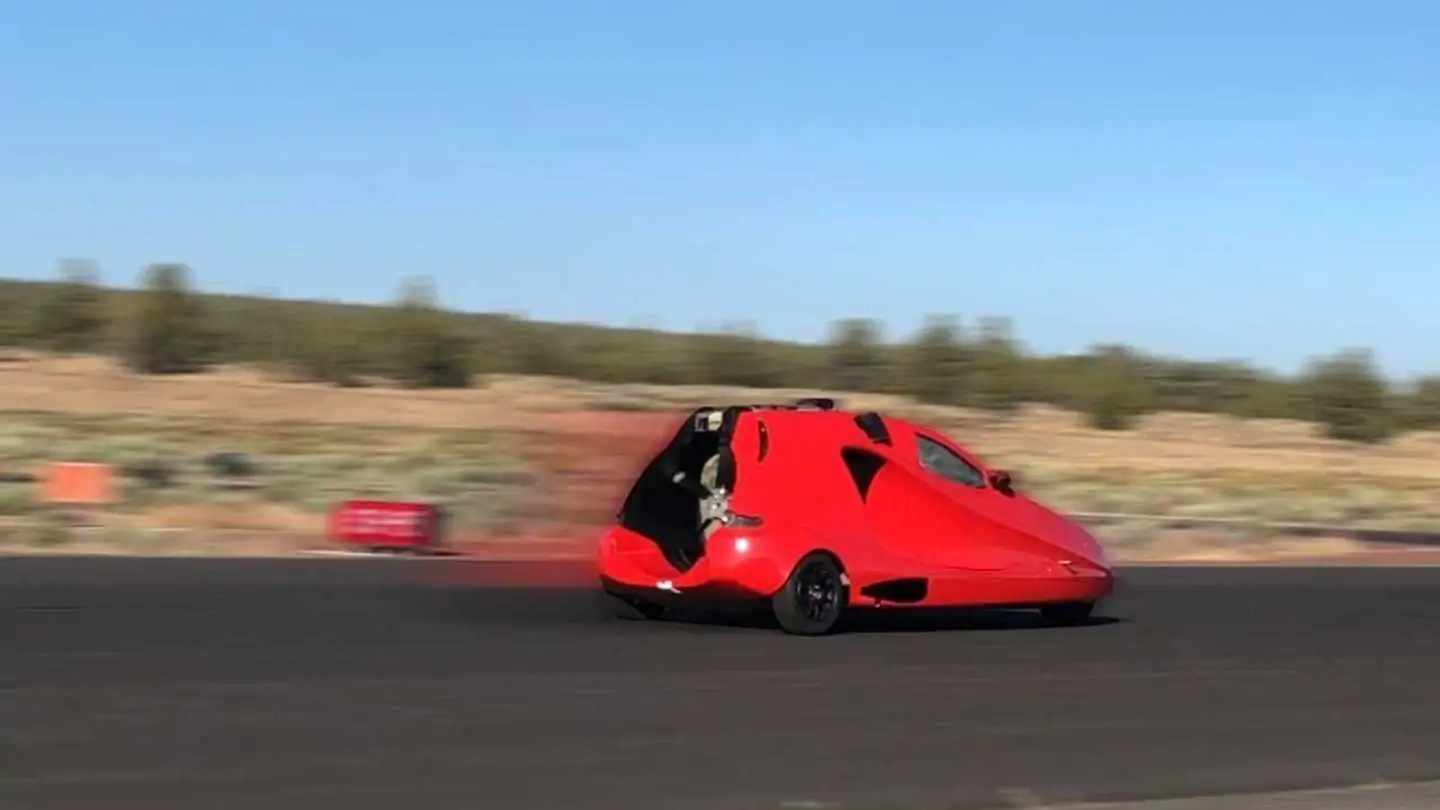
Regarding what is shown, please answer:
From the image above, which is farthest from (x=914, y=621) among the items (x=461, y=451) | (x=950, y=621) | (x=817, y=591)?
(x=461, y=451)

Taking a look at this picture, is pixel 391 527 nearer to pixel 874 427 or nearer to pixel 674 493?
pixel 674 493

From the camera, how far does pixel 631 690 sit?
12547mm

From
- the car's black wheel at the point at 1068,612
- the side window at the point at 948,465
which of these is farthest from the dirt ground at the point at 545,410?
the side window at the point at 948,465

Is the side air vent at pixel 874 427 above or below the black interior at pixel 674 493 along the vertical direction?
above

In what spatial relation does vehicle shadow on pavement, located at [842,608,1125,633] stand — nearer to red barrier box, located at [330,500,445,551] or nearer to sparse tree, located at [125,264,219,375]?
red barrier box, located at [330,500,445,551]

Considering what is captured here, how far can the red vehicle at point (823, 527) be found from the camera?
50.6 ft

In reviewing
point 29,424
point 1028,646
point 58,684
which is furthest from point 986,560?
point 29,424

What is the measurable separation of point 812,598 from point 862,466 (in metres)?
1.10

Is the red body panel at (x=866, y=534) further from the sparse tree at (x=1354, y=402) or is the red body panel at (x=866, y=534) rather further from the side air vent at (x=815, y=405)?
the sparse tree at (x=1354, y=402)

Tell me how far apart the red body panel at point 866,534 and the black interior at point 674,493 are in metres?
0.12

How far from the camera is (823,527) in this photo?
611 inches

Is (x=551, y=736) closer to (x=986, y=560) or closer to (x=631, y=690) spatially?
(x=631, y=690)

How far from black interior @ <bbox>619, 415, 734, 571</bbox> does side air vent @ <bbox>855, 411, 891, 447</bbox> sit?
3.61 feet

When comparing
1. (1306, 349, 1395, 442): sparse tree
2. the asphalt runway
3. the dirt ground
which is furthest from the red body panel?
(1306, 349, 1395, 442): sparse tree
